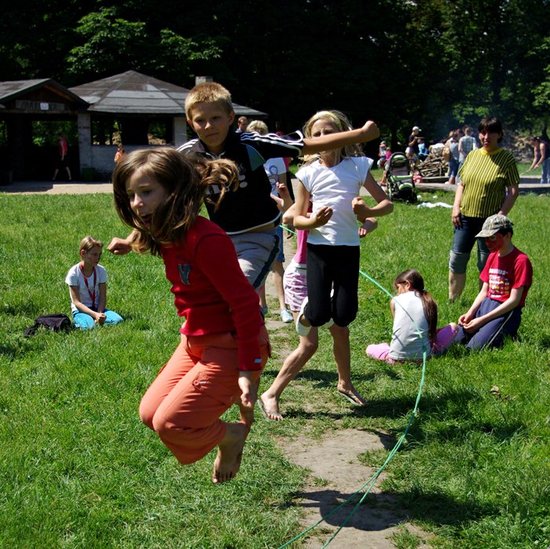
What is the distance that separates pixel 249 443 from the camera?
190 inches

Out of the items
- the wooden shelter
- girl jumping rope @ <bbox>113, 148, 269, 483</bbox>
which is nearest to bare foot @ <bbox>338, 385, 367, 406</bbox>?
girl jumping rope @ <bbox>113, 148, 269, 483</bbox>

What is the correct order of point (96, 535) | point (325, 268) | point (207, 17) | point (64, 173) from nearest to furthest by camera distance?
point (96, 535)
point (325, 268)
point (64, 173)
point (207, 17)

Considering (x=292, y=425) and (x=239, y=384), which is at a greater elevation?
(x=239, y=384)

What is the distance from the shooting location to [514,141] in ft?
202

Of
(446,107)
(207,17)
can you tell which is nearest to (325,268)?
(207,17)

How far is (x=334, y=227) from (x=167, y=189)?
2045mm

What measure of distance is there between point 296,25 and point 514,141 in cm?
2610

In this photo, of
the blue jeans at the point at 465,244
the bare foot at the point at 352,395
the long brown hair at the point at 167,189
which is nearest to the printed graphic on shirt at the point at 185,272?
the long brown hair at the point at 167,189

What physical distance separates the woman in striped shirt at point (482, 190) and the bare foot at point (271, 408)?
359 centimetres

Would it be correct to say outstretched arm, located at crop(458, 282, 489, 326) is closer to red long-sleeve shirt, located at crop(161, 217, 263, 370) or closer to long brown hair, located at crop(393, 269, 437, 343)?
long brown hair, located at crop(393, 269, 437, 343)

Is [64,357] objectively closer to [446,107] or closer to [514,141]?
[446,107]

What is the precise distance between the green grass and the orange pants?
20.8 inches

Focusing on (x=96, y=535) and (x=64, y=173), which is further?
(x=64, y=173)

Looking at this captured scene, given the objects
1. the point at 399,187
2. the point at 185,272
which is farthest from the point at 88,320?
the point at 399,187
